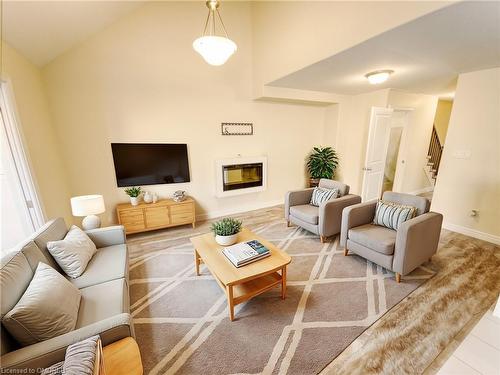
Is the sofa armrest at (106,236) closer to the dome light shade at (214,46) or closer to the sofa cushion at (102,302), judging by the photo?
the sofa cushion at (102,302)

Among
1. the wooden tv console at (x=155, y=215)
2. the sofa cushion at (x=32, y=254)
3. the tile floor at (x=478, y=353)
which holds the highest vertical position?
the sofa cushion at (x=32, y=254)

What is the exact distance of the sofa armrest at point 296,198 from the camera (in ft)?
11.5

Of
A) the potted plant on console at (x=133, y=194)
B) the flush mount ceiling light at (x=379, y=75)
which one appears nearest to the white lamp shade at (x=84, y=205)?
the potted plant on console at (x=133, y=194)

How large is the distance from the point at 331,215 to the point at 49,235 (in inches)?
124

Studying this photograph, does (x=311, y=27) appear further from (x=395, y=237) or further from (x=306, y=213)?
(x=395, y=237)

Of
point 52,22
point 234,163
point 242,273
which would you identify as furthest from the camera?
point 234,163

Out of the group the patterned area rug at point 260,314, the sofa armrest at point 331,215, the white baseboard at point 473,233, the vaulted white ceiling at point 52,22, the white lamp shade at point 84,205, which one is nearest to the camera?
the patterned area rug at point 260,314

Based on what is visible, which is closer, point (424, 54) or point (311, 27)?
point (424, 54)

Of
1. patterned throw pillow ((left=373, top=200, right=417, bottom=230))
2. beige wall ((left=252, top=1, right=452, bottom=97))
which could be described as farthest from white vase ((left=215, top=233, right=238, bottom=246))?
beige wall ((left=252, top=1, right=452, bottom=97))

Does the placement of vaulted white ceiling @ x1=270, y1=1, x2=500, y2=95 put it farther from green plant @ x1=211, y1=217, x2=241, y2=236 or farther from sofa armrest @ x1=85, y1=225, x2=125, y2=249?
sofa armrest @ x1=85, y1=225, x2=125, y2=249

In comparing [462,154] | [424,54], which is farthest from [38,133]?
[462,154]

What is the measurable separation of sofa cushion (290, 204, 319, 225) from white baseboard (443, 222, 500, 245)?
91.9 inches

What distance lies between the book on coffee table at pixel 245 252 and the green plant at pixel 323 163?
3.23 m

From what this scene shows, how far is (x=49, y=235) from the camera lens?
72.8 inches
